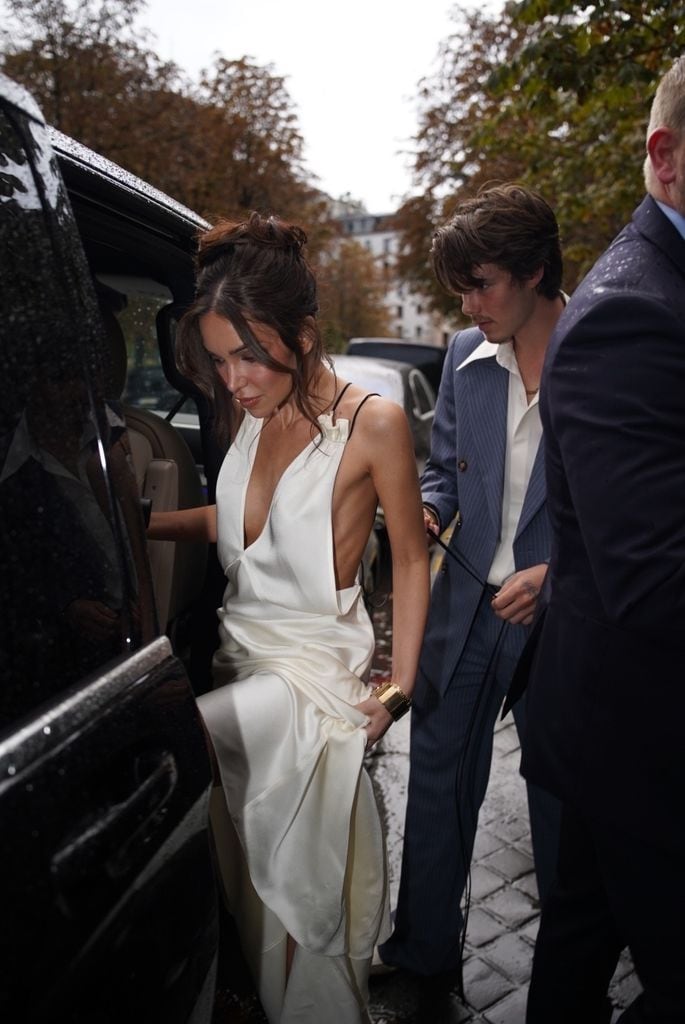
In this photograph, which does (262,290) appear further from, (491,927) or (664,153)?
(491,927)

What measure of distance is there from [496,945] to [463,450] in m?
1.51

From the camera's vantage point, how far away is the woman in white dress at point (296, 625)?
212cm

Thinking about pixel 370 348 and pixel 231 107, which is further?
pixel 231 107

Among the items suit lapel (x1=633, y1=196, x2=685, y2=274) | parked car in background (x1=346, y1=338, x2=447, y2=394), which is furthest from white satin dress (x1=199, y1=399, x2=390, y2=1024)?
parked car in background (x1=346, y1=338, x2=447, y2=394)

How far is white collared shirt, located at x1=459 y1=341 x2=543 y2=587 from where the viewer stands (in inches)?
108

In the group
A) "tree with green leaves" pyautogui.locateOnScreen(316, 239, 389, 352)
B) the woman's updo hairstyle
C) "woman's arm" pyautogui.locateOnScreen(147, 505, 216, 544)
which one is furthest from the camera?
"tree with green leaves" pyautogui.locateOnScreen(316, 239, 389, 352)

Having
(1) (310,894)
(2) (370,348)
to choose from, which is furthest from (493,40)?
(1) (310,894)

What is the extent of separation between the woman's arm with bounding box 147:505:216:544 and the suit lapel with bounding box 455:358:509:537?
2.41 ft

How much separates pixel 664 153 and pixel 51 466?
1125mm

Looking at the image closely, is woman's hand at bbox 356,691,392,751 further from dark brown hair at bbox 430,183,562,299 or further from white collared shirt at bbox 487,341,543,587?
dark brown hair at bbox 430,183,562,299

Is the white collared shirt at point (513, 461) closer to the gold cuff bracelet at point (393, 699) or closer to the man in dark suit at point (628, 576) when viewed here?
the gold cuff bracelet at point (393, 699)

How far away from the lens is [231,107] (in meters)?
24.4

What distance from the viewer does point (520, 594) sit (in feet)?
8.15

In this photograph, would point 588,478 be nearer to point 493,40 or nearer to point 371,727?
point 371,727
